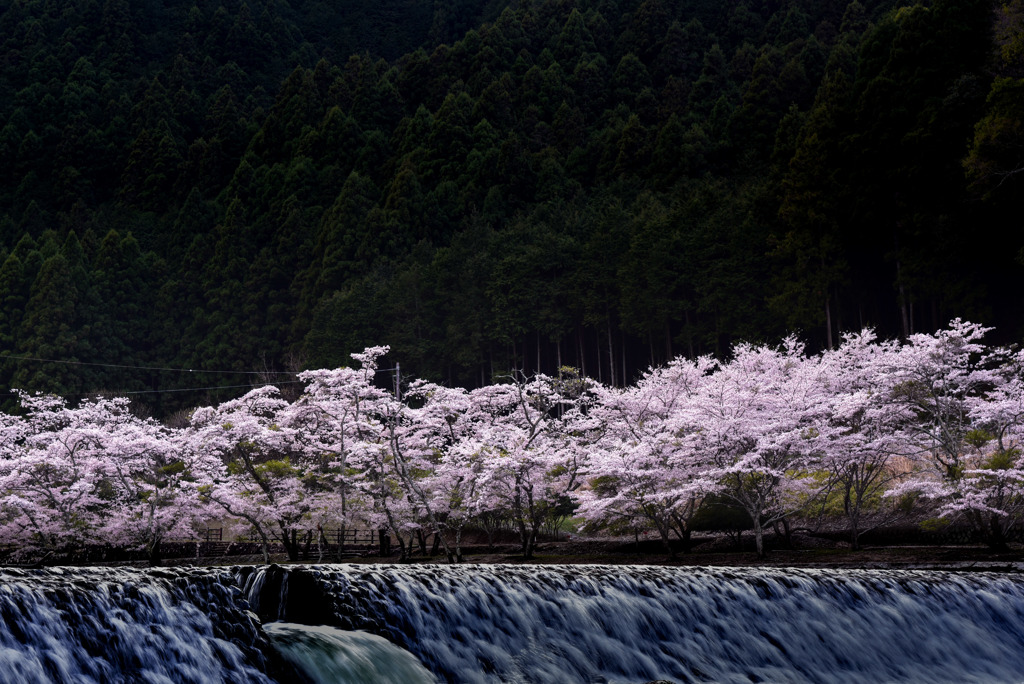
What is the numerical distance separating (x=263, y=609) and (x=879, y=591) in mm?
8655

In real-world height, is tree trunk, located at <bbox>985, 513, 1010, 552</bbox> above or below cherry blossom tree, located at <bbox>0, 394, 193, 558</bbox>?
below

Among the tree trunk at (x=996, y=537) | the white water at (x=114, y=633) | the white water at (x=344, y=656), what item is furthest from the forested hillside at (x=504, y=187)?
the white water at (x=114, y=633)

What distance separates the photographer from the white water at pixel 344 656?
8156mm

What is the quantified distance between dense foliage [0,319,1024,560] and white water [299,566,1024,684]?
4.86 m

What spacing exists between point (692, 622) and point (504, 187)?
2512 inches

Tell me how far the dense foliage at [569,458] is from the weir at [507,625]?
5.23 metres

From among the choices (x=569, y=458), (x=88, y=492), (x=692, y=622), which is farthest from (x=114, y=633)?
(x=88, y=492)

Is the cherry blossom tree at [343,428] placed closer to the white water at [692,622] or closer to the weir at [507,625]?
the weir at [507,625]

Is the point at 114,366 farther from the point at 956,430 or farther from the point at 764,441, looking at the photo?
the point at 956,430

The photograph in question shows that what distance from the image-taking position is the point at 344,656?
8.43 meters

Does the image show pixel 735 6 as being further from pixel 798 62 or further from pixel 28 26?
pixel 28 26

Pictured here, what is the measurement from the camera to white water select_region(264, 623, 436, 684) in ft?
26.8

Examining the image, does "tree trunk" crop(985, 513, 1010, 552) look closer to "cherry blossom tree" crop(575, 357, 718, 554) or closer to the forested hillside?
"cherry blossom tree" crop(575, 357, 718, 554)

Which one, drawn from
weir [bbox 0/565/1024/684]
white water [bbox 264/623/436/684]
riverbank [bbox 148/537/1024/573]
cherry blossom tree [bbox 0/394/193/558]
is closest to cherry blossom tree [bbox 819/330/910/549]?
riverbank [bbox 148/537/1024/573]
